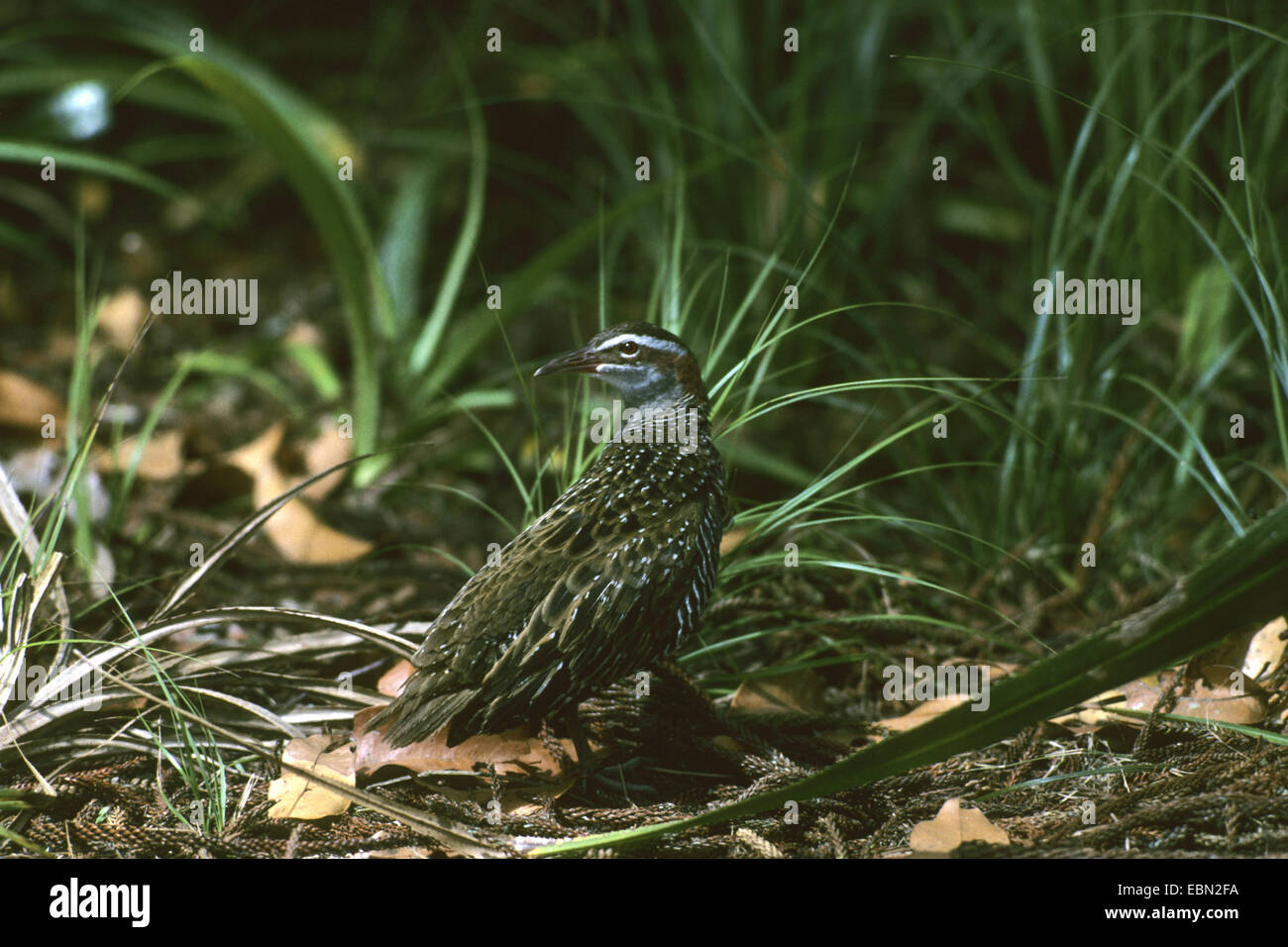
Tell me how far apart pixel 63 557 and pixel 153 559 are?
1.19m

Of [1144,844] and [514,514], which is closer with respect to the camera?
[1144,844]

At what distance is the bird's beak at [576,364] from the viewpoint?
2887 mm

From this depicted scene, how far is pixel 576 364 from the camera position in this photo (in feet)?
9.51

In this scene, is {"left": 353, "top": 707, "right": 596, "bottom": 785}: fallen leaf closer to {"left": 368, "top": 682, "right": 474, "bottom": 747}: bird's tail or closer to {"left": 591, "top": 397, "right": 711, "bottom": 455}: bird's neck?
{"left": 368, "top": 682, "right": 474, "bottom": 747}: bird's tail

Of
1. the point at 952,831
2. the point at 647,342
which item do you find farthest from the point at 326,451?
the point at 952,831

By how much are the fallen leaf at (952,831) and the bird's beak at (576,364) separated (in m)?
1.32

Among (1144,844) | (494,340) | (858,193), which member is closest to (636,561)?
(1144,844)

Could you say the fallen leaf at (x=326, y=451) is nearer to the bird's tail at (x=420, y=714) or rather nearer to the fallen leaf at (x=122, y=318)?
the fallen leaf at (x=122, y=318)

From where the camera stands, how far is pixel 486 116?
7.45m

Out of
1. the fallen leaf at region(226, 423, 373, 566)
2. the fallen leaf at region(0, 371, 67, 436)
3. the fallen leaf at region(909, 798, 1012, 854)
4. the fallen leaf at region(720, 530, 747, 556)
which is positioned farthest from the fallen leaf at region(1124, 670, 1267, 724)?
the fallen leaf at region(0, 371, 67, 436)

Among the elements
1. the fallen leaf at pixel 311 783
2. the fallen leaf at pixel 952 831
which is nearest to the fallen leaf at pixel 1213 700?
the fallen leaf at pixel 952 831

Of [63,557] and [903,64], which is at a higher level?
[903,64]

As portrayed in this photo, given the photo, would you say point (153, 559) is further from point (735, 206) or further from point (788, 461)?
point (735, 206)
